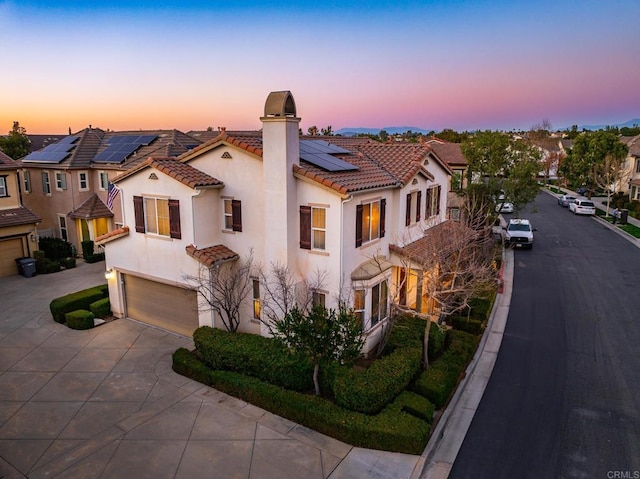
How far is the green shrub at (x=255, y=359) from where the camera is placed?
42.8 ft

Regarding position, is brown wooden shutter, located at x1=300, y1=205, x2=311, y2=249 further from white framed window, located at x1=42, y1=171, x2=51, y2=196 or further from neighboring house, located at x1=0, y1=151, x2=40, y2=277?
white framed window, located at x1=42, y1=171, x2=51, y2=196

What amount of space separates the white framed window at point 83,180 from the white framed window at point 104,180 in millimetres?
853

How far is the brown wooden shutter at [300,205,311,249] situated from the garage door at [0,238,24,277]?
19391mm

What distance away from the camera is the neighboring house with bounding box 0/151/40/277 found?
976 inches

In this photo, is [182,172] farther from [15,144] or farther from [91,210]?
[15,144]

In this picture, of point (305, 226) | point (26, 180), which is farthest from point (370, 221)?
point (26, 180)

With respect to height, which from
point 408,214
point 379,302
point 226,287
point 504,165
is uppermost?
point 504,165

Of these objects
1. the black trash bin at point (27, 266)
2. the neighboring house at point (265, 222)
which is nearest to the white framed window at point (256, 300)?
the neighboring house at point (265, 222)

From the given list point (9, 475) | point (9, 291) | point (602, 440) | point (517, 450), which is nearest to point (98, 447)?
point (9, 475)

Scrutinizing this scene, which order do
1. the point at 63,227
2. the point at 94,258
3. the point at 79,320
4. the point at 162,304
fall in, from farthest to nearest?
the point at 63,227, the point at 94,258, the point at 162,304, the point at 79,320

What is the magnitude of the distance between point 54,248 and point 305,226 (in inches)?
794

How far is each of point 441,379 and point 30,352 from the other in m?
14.2

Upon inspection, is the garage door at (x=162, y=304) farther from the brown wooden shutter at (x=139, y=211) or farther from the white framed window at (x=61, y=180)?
the white framed window at (x=61, y=180)

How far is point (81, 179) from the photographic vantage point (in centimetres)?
2967
